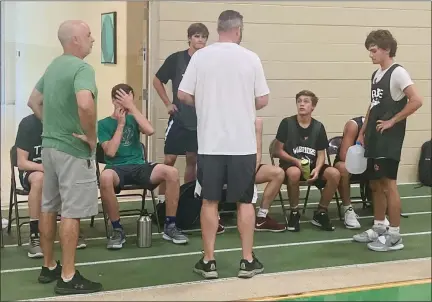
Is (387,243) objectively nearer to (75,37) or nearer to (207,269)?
(207,269)

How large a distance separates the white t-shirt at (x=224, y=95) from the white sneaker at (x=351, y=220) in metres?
1.55

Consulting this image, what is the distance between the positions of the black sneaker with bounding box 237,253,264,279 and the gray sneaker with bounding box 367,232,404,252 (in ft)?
2.93

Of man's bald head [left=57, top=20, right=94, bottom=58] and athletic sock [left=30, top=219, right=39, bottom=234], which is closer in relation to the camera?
man's bald head [left=57, top=20, right=94, bottom=58]

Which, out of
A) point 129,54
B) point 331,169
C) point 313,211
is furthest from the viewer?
point 129,54

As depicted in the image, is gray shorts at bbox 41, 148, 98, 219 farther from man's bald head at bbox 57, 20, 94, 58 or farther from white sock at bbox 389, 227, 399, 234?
white sock at bbox 389, 227, 399, 234

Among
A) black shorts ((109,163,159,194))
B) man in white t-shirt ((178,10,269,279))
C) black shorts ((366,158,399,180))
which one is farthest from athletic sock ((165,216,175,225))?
black shorts ((366,158,399,180))

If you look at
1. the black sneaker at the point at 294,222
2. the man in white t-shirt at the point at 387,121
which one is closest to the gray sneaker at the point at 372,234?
the man in white t-shirt at the point at 387,121

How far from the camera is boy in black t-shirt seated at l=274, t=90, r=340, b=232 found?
4.44 metres

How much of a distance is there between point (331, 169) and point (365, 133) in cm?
55

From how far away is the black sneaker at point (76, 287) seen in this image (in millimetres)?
3049

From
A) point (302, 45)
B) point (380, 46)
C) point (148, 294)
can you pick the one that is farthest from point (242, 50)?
point (302, 45)

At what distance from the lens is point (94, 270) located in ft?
11.3

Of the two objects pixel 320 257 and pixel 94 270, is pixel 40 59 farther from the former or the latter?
pixel 320 257

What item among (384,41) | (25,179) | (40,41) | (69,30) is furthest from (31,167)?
(384,41)
